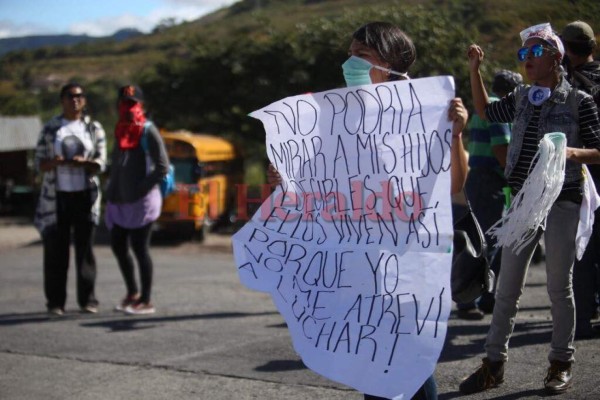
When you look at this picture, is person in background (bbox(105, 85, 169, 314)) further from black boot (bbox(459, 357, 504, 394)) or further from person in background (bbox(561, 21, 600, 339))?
black boot (bbox(459, 357, 504, 394))

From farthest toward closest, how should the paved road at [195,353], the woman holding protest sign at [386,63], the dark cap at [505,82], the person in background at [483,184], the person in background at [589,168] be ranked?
the person in background at [483,184] < the dark cap at [505,82] < the person in background at [589,168] < the paved road at [195,353] < the woman holding protest sign at [386,63]

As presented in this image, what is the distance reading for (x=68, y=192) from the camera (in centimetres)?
779

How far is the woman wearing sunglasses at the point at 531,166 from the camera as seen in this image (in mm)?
4410

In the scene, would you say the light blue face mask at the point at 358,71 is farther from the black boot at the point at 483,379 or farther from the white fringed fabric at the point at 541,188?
the black boot at the point at 483,379

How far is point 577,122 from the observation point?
14.5ft

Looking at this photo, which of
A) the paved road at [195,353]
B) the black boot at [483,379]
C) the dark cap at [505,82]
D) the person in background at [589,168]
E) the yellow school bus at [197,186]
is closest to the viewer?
the black boot at [483,379]

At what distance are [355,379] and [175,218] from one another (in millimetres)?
13466

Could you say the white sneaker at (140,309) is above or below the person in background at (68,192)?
below

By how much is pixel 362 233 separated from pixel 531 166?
4.37 feet

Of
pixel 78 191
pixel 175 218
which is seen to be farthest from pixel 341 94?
pixel 175 218

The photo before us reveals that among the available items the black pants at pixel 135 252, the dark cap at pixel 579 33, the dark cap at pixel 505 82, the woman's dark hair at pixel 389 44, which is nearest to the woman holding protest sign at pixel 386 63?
the woman's dark hair at pixel 389 44

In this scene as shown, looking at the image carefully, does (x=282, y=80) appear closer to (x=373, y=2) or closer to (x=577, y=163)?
(x=373, y=2)

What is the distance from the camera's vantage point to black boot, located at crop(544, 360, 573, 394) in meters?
4.51

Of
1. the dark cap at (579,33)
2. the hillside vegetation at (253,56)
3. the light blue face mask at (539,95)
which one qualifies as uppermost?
the hillside vegetation at (253,56)
